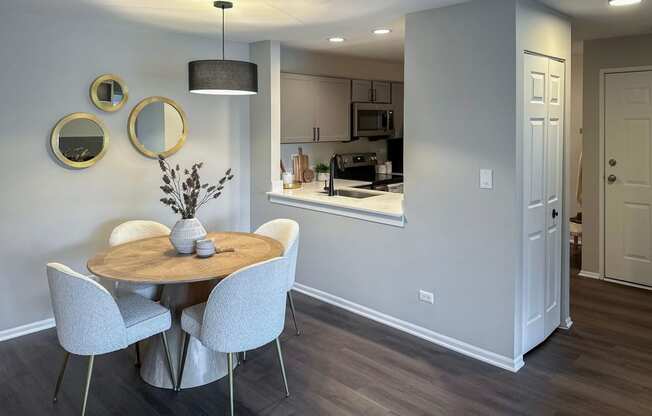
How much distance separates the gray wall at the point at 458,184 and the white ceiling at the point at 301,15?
0.28m

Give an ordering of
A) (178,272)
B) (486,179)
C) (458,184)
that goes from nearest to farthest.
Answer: (178,272) → (486,179) → (458,184)

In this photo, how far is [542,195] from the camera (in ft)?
10.8

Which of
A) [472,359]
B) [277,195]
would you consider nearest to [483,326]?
[472,359]

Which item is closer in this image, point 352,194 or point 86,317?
point 86,317

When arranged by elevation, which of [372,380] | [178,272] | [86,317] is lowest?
[372,380]

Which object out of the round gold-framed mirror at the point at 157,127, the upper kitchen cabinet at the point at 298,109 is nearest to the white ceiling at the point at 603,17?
the upper kitchen cabinet at the point at 298,109

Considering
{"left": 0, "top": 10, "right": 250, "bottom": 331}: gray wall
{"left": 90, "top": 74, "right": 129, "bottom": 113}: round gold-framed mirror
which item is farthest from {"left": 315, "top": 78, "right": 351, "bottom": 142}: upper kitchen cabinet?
{"left": 90, "top": 74, "right": 129, "bottom": 113}: round gold-framed mirror

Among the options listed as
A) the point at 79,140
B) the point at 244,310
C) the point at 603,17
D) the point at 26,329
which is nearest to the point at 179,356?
the point at 244,310

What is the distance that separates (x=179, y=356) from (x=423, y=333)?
1.65 m

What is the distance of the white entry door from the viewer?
4.47 meters

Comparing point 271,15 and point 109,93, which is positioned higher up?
point 271,15

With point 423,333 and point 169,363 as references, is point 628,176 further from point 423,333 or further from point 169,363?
point 169,363

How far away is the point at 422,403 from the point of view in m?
2.71

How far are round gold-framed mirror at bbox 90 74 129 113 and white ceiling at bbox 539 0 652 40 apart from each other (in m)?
3.01
